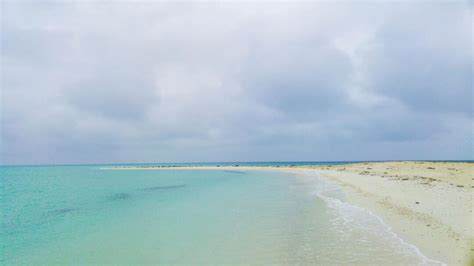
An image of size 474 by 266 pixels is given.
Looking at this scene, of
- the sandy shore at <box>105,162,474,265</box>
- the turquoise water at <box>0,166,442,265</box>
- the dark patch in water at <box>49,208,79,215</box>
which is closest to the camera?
the sandy shore at <box>105,162,474,265</box>

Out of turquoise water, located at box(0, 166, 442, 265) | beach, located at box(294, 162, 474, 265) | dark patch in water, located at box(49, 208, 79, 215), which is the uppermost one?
beach, located at box(294, 162, 474, 265)

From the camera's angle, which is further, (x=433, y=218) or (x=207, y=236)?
(x=433, y=218)

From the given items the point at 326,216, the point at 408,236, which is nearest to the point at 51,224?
the point at 326,216

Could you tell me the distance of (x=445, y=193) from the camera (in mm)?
21875

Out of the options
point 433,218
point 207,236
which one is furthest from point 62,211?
point 433,218

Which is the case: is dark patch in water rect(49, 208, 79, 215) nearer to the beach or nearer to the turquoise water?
the turquoise water

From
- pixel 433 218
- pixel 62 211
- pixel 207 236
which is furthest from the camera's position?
pixel 62 211

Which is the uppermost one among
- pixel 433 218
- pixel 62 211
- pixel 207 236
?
pixel 433 218

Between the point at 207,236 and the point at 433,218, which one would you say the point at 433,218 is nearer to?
the point at 433,218

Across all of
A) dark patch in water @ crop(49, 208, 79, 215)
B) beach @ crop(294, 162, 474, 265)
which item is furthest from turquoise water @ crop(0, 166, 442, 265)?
beach @ crop(294, 162, 474, 265)

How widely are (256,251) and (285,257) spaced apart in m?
1.32

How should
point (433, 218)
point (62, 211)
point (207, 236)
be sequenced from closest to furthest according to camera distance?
point (207, 236)
point (433, 218)
point (62, 211)

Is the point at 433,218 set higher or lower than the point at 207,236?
higher

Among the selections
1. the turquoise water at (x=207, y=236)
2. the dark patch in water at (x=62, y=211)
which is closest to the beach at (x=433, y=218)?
the turquoise water at (x=207, y=236)
